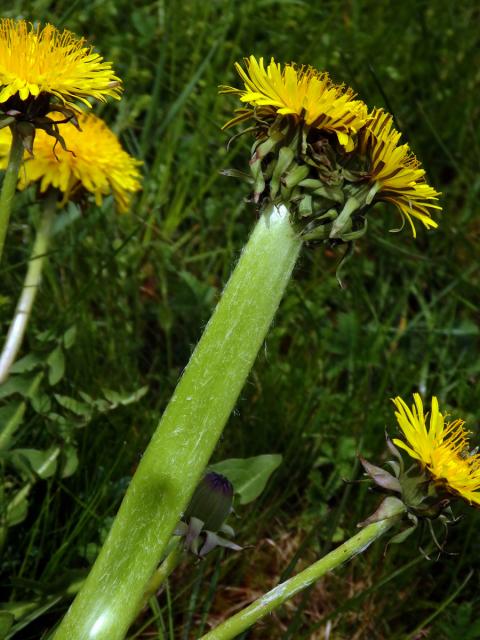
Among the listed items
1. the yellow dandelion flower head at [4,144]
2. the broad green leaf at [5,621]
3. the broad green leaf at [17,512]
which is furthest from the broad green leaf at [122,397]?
the broad green leaf at [5,621]

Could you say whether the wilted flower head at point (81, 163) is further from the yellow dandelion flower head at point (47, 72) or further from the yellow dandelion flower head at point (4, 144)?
the yellow dandelion flower head at point (47, 72)

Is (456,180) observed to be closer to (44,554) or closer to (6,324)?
(6,324)

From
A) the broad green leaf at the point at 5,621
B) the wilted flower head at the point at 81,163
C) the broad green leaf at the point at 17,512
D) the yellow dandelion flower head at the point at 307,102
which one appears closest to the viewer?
A: the yellow dandelion flower head at the point at 307,102

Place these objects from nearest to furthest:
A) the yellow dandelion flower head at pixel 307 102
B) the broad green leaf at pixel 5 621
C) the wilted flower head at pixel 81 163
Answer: the yellow dandelion flower head at pixel 307 102
the broad green leaf at pixel 5 621
the wilted flower head at pixel 81 163

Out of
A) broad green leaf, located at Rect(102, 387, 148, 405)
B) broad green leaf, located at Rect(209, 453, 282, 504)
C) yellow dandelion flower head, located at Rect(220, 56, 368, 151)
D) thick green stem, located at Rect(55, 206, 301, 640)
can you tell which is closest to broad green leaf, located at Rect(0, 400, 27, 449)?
broad green leaf, located at Rect(102, 387, 148, 405)

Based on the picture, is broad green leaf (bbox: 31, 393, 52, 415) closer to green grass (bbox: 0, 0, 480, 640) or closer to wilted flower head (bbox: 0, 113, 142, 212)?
green grass (bbox: 0, 0, 480, 640)

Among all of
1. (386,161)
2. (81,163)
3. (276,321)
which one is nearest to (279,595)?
(386,161)

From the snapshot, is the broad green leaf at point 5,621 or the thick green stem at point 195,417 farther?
the broad green leaf at point 5,621
